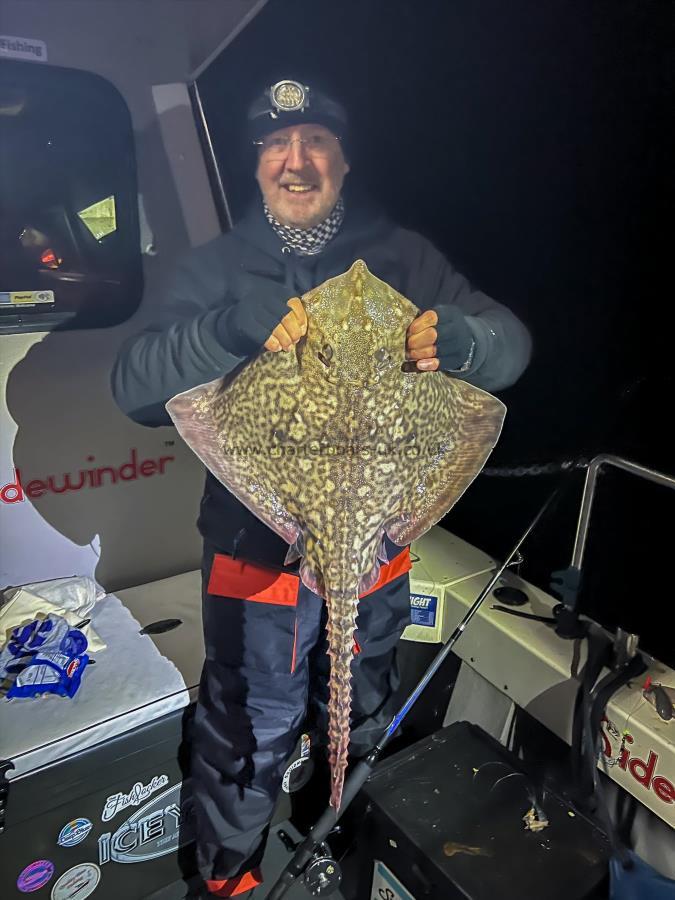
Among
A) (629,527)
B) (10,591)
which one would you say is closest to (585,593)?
(629,527)

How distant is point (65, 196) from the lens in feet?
3.38

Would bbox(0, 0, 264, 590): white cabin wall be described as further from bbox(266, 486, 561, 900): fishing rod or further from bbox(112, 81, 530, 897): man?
bbox(266, 486, 561, 900): fishing rod

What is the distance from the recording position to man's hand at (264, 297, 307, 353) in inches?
37.1

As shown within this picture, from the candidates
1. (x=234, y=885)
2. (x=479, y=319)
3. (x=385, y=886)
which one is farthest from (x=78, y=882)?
(x=479, y=319)

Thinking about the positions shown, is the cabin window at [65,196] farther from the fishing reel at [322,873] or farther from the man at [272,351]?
the fishing reel at [322,873]

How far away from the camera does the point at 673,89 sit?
1.19 metres

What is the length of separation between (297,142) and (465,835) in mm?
1540

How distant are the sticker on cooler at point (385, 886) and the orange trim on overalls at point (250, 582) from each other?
78 centimetres

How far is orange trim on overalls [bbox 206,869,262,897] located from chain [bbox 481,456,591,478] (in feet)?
4.04

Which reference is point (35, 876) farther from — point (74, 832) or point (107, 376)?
point (107, 376)

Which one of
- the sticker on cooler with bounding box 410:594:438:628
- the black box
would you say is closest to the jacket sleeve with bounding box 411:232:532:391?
the sticker on cooler with bounding box 410:594:438:628

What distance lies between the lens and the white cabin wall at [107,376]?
103 cm

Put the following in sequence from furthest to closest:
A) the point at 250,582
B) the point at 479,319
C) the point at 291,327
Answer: the point at 250,582
the point at 479,319
the point at 291,327

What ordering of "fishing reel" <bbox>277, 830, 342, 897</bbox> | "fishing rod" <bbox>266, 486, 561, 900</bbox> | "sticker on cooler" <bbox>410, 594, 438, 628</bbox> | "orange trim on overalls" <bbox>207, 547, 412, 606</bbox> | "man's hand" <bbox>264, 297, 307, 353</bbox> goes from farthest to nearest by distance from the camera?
"sticker on cooler" <bbox>410, 594, 438, 628</bbox> → "fishing reel" <bbox>277, 830, 342, 897</bbox> → "fishing rod" <bbox>266, 486, 561, 900</bbox> → "orange trim on overalls" <bbox>207, 547, 412, 606</bbox> → "man's hand" <bbox>264, 297, 307, 353</bbox>
